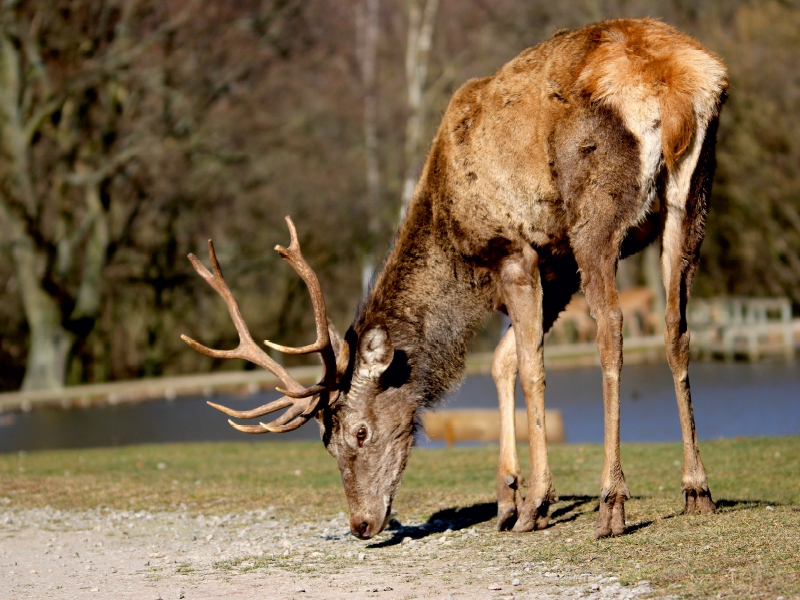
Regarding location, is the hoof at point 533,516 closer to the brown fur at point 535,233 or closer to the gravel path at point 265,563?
the brown fur at point 535,233

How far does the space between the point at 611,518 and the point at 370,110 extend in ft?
91.7

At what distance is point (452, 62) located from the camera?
3531cm

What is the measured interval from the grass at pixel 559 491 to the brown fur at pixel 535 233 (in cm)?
32

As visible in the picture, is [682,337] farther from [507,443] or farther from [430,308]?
[430,308]

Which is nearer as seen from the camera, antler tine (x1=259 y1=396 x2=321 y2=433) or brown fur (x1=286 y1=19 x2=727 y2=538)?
brown fur (x1=286 y1=19 x2=727 y2=538)

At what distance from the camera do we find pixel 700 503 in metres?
6.73

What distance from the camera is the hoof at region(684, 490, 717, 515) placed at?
6723 mm

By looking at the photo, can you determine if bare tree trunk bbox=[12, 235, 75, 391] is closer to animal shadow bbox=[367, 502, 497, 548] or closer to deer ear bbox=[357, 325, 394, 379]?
animal shadow bbox=[367, 502, 497, 548]

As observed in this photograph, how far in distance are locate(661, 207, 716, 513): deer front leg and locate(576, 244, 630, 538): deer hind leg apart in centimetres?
33

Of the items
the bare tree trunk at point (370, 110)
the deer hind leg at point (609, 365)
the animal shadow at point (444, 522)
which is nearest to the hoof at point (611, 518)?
the deer hind leg at point (609, 365)

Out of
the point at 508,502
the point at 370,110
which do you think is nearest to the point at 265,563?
the point at 508,502

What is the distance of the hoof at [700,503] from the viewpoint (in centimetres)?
672

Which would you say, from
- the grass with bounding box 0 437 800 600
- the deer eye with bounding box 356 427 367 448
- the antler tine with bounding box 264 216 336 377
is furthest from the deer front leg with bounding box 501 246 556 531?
the antler tine with bounding box 264 216 336 377

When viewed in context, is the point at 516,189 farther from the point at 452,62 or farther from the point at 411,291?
the point at 452,62
